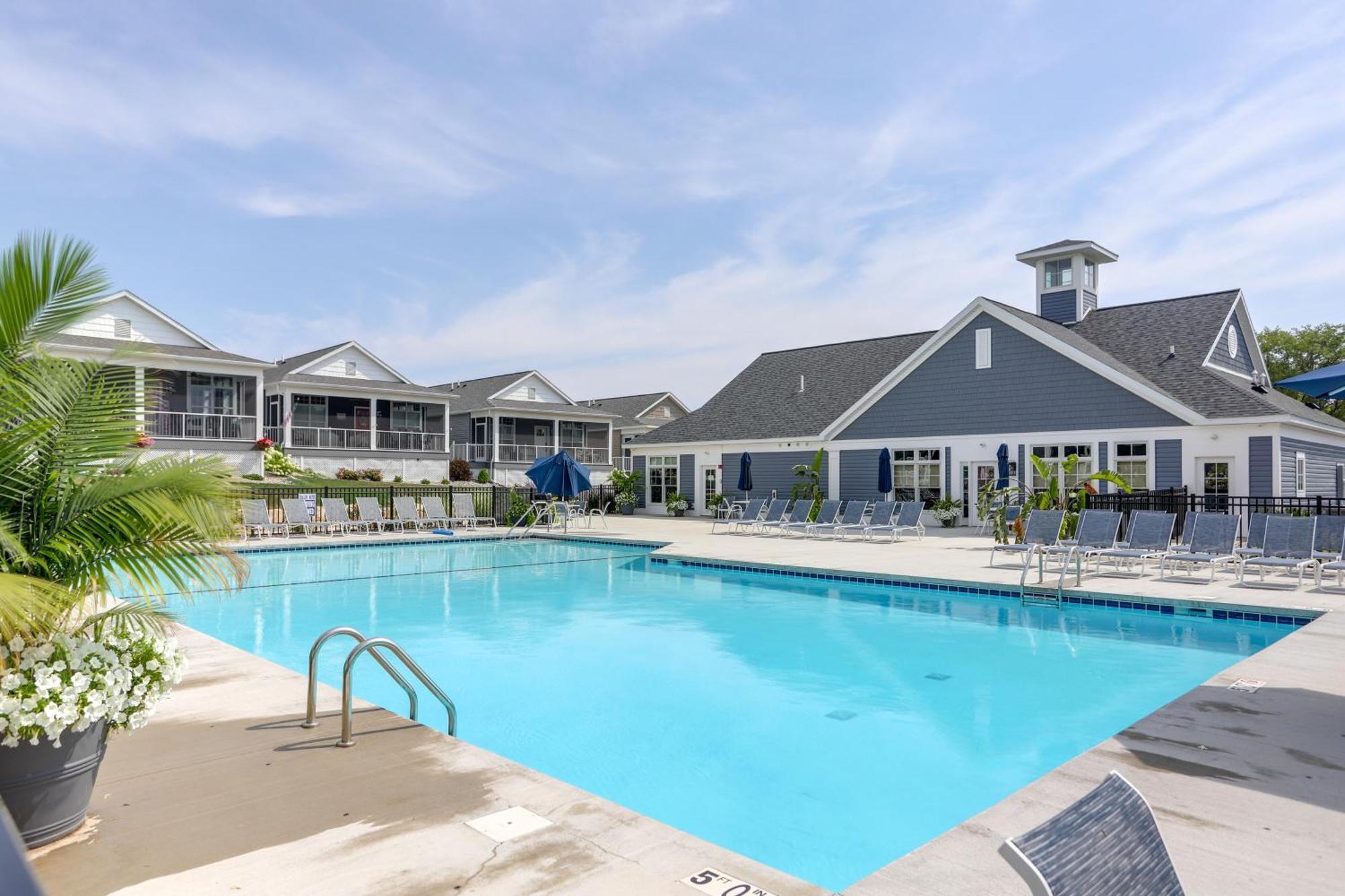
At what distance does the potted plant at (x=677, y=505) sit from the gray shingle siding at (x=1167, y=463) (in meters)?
14.5

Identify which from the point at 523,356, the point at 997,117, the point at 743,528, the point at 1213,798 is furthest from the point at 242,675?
the point at 523,356

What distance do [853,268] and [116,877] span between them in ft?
67.8

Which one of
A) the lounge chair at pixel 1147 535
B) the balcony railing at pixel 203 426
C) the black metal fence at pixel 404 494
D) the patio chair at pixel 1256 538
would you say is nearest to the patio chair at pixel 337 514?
the black metal fence at pixel 404 494

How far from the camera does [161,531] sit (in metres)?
3.66

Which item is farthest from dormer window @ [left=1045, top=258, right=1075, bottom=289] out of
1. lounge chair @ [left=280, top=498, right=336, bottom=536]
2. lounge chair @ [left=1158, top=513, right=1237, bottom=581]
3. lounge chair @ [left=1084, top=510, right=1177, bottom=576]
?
lounge chair @ [left=280, top=498, right=336, bottom=536]

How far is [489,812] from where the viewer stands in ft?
12.6

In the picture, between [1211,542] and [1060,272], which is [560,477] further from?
[1060,272]

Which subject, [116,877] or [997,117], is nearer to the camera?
[116,877]

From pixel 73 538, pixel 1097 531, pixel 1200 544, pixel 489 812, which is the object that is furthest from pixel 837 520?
pixel 73 538

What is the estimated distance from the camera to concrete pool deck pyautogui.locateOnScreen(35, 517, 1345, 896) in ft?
10.6

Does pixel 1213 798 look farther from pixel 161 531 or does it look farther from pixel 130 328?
pixel 130 328

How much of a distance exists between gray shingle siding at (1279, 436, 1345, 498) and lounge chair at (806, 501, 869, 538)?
852 centimetres

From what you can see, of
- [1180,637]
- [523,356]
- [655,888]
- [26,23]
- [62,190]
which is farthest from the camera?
[523,356]

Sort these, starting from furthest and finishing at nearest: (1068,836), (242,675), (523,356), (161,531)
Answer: (523,356) < (242,675) < (161,531) < (1068,836)
